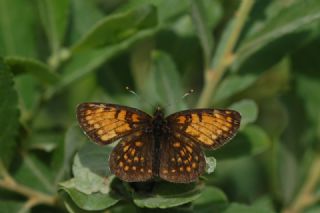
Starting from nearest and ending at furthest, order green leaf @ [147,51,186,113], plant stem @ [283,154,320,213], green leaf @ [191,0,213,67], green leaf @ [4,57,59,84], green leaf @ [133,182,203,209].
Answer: green leaf @ [133,182,203,209], green leaf @ [4,57,59,84], green leaf @ [191,0,213,67], green leaf @ [147,51,186,113], plant stem @ [283,154,320,213]

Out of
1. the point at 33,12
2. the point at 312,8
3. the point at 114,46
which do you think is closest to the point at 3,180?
the point at 114,46

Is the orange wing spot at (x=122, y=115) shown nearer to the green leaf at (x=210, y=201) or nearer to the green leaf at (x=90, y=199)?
the green leaf at (x=90, y=199)

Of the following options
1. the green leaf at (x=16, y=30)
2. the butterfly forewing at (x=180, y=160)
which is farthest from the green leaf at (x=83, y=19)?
the butterfly forewing at (x=180, y=160)

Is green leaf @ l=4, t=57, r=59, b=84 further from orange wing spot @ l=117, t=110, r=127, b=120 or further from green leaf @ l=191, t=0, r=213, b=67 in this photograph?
green leaf @ l=191, t=0, r=213, b=67

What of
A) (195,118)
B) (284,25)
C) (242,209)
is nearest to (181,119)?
(195,118)

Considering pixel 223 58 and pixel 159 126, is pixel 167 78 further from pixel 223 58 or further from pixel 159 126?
pixel 159 126

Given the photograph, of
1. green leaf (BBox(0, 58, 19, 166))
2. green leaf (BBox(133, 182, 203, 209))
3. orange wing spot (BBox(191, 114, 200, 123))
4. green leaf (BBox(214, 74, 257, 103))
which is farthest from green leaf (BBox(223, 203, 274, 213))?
green leaf (BBox(0, 58, 19, 166))
